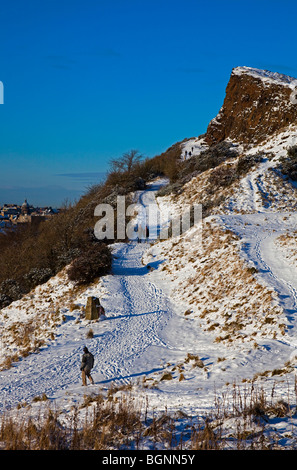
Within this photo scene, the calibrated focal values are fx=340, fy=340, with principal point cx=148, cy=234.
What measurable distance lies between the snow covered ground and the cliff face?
24.5 metres

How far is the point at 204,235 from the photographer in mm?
22062

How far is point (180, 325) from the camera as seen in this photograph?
48.0 feet

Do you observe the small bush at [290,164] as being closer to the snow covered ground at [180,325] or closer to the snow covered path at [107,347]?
the snow covered ground at [180,325]

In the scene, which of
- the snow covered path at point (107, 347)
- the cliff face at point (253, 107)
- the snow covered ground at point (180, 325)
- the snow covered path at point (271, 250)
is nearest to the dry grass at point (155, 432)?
the snow covered ground at point (180, 325)

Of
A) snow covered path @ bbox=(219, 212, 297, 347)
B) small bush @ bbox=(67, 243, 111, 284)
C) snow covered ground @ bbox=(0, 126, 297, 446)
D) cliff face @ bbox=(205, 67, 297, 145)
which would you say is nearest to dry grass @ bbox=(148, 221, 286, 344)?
snow covered ground @ bbox=(0, 126, 297, 446)

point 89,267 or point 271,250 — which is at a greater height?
point 271,250

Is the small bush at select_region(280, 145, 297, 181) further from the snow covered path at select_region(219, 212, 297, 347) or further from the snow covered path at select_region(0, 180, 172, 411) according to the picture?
the snow covered path at select_region(0, 180, 172, 411)

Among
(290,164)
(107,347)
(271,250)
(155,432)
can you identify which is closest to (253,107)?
(290,164)

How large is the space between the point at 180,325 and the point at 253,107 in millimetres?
42140

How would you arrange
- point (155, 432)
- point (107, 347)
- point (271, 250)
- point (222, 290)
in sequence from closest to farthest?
point (155, 432) → point (107, 347) → point (222, 290) → point (271, 250)

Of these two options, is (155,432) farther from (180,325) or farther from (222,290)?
(222,290)

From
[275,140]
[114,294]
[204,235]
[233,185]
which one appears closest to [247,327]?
[114,294]

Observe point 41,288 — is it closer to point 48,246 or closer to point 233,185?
point 48,246
